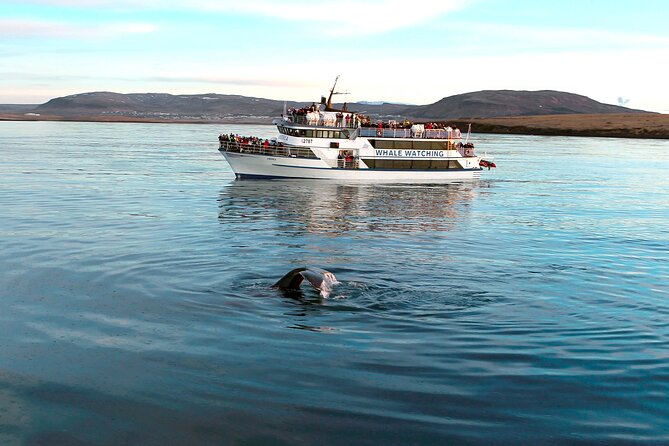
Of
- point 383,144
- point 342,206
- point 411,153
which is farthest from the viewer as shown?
point 411,153

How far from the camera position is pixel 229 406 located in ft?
39.3

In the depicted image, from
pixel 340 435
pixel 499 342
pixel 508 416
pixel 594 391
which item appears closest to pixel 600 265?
pixel 499 342

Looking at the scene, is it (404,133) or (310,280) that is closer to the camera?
(310,280)

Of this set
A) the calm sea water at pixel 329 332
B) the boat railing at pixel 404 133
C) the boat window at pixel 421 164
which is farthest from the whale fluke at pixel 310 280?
the boat window at pixel 421 164

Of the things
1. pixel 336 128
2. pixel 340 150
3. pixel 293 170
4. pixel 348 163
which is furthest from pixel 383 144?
pixel 293 170

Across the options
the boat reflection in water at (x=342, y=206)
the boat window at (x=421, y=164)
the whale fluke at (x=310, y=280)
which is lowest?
the boat reflection in water at (x=342, y=206)

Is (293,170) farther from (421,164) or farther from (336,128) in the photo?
(421,164)

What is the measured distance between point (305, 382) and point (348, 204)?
114 ft

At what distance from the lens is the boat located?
209ft

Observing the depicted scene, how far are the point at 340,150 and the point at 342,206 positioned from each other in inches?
804

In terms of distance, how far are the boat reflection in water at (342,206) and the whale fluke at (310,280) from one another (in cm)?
1306

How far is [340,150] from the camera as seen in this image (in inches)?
2594

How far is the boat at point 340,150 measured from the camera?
209 ft

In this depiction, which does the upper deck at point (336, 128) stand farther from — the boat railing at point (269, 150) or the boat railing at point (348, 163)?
the boat railing at point (348, 163)
